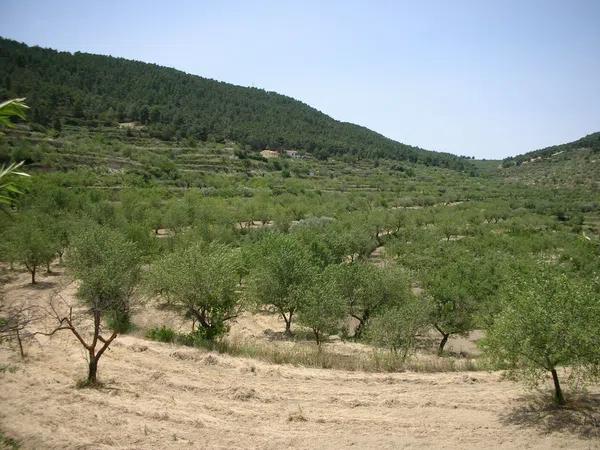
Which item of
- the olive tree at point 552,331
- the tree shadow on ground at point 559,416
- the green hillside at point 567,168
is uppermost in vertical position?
Result: the green hillside at point 567,168

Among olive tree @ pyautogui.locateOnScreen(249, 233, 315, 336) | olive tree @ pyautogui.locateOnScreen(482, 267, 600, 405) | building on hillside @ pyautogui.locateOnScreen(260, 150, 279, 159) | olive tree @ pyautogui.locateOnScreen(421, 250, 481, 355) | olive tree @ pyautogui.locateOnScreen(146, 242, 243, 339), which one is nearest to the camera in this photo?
olive tree @ pyautogui.locateOnScreen(482, 267, 600, 405)

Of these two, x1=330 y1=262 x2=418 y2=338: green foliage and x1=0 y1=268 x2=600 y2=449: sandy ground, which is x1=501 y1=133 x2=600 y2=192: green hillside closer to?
x1=330 y1=262 x2=418 y2=338: green foliage

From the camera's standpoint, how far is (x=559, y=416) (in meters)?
11.0

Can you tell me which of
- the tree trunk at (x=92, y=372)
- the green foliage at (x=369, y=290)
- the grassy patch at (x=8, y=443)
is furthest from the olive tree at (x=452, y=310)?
the grassy patch at (x=8, y=443)

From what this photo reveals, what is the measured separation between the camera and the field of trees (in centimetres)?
1120

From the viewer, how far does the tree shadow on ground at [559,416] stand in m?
10.5

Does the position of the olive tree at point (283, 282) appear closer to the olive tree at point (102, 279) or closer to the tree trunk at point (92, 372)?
the olive tree at point (102, 279)

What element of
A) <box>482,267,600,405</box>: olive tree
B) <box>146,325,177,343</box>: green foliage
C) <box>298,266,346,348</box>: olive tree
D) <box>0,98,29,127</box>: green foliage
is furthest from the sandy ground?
<box>0,98,29,127</box>: green foliage

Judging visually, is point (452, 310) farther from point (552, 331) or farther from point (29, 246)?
point (29, 246)

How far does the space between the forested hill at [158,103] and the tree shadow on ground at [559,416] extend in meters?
106

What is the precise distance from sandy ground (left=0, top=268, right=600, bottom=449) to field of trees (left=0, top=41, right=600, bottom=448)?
8 centimetres

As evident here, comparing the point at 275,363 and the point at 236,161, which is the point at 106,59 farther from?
the point at 275,363

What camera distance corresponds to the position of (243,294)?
94.0ft

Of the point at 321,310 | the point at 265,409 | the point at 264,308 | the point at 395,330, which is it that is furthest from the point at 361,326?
the point at 265,409
